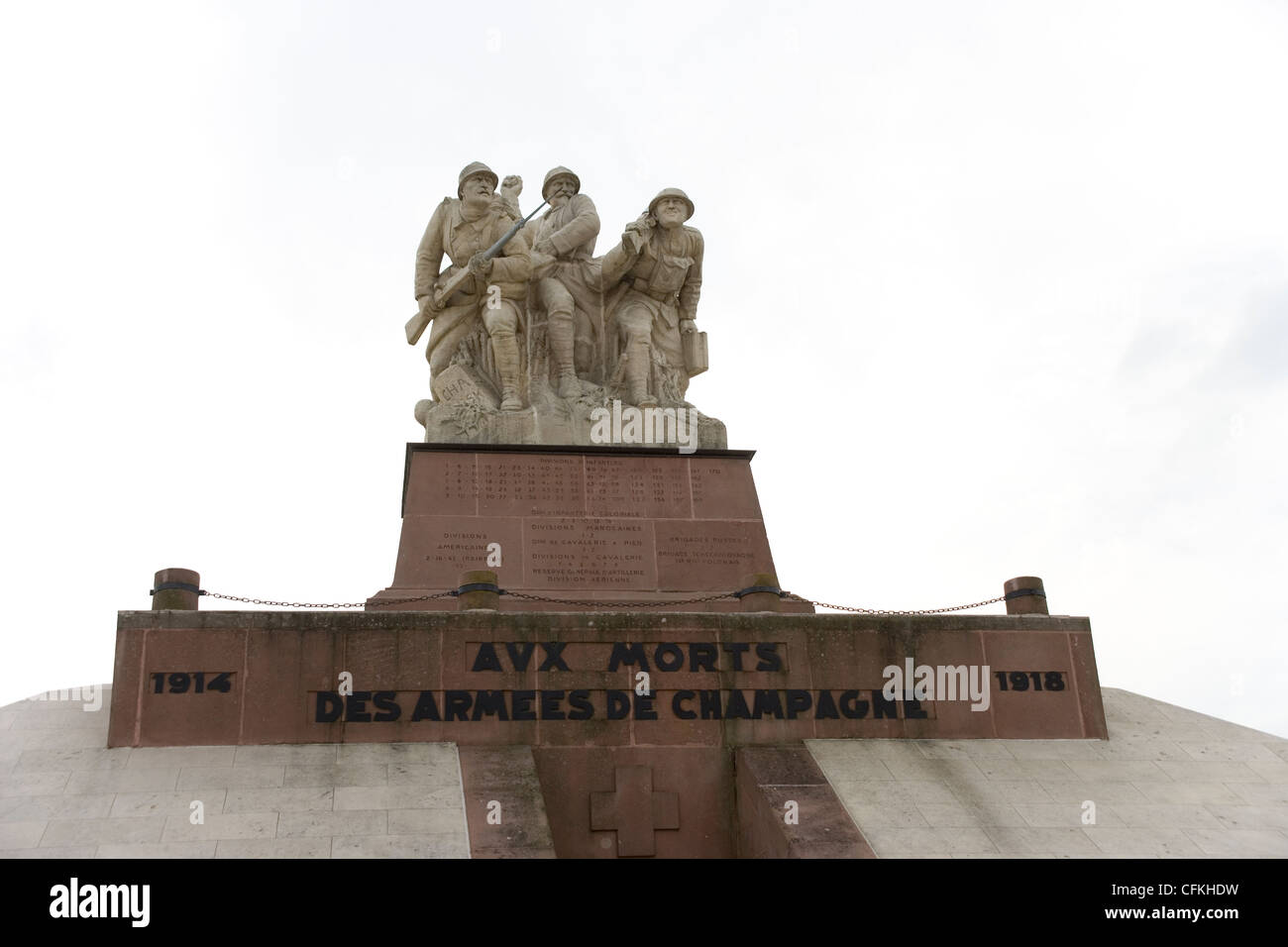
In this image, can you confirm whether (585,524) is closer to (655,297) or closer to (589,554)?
(589,554)

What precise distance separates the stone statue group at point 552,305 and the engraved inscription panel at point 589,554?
1.60 metres

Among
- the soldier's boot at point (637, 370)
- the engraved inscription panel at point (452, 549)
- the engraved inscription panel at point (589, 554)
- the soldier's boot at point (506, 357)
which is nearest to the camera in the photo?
the engraved inscription panel at point (452, 549)

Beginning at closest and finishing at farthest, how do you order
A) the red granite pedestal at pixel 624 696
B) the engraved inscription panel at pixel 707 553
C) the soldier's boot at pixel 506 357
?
the red granite pedestal at pixel 624 696 < the engraved inscription panel at pixel 707 553 < the soldier's boot at pixel 506 357

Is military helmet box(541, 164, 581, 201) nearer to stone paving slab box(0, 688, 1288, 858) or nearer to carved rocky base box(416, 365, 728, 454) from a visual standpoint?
carved rocky base box(416, 365, 728, 454)

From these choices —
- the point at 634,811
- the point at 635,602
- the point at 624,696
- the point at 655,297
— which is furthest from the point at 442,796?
the point at 655,297

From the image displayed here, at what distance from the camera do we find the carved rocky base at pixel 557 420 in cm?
1353

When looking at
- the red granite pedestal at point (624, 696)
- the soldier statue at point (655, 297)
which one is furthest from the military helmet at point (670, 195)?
the red granite pedestal at point (624, 696)

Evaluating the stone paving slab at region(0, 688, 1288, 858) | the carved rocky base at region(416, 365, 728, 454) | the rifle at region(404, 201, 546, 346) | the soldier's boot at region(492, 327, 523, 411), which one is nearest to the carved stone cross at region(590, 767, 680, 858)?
the stone paving slab at region(0, 688, 1288, 858)

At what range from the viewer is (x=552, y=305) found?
1458 centimetres

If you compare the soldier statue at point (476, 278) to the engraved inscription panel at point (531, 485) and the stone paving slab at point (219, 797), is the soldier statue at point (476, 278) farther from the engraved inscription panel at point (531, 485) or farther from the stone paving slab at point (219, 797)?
the stone paving slab at point (219, 797)

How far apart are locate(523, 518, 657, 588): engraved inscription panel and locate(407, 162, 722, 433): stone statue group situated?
5.24 feet

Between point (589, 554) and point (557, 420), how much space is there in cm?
176

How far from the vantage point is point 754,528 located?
13211 millimetres
